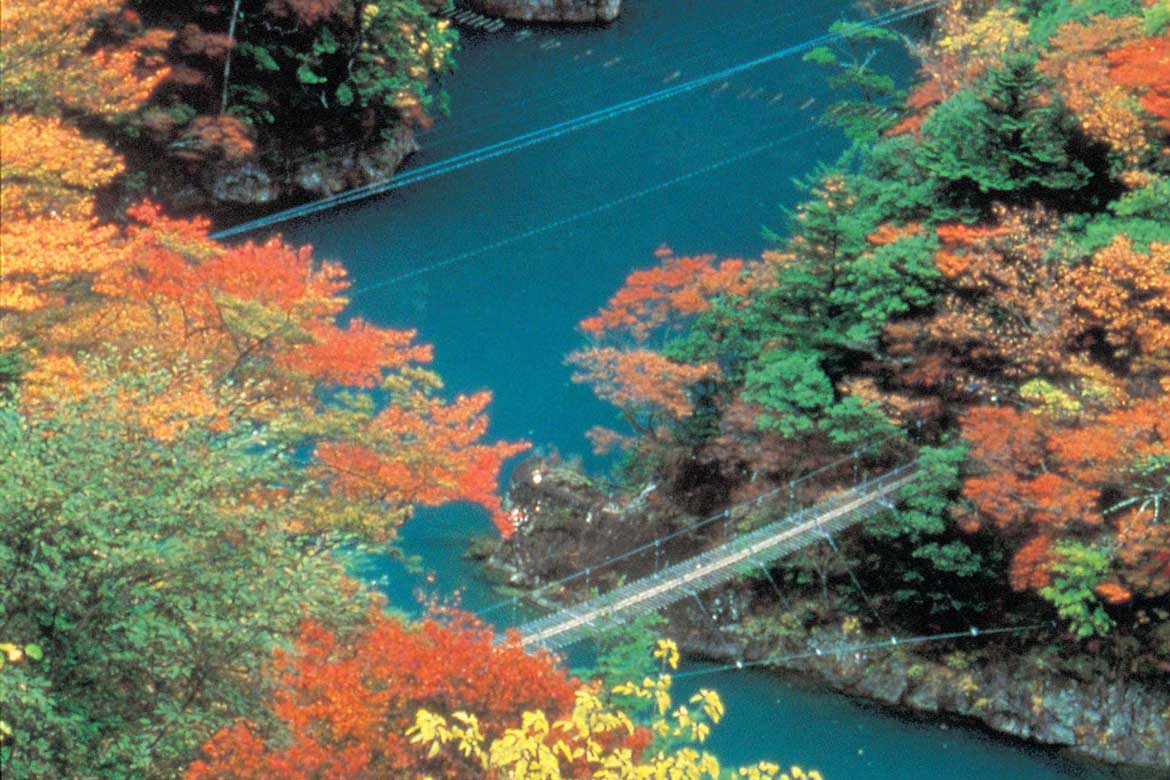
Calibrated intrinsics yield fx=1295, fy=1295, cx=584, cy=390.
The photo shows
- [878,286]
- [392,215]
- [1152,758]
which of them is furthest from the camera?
[392,215]

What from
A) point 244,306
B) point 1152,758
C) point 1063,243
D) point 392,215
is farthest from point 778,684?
point 392,215

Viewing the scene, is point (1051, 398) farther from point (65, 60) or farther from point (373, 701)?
point (65, 60)

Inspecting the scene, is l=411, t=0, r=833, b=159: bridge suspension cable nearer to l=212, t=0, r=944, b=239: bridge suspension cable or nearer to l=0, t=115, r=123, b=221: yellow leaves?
l=212, t=0, r=944, b=239: bridge suspension cable

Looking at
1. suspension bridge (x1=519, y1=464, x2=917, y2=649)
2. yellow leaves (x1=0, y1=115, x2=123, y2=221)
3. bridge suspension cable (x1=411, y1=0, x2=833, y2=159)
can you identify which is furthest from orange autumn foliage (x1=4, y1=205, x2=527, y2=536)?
bridge suspension cable (x1=411, y1=0, x2=833, y2=159)

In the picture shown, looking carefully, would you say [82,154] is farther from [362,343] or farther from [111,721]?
[111,721]

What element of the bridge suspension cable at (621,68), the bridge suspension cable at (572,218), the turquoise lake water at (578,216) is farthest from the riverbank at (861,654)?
the bridge suspension cable at (621,68)

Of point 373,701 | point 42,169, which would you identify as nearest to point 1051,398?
point 373,701

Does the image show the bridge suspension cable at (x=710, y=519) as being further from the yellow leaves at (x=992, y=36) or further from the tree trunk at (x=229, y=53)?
the tree trunk at (x=229, y=53)
